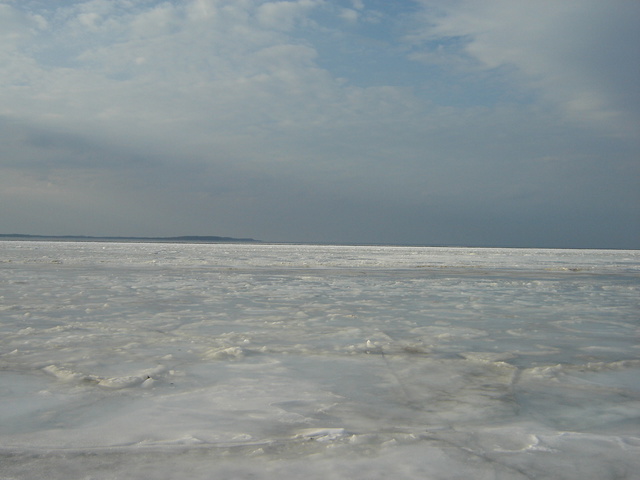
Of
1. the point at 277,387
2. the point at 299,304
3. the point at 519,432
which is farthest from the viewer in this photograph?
the point at 299,304

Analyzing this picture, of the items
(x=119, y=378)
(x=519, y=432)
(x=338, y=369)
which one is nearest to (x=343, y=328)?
(x=338, y=369)

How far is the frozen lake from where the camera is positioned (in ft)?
7.02

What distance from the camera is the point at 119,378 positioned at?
346cm

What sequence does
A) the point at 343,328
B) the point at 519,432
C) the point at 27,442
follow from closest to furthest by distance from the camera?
the point at 27,442 < the point at 519,432 < the point at 343,328

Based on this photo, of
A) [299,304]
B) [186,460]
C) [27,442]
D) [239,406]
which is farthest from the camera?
[299,304]

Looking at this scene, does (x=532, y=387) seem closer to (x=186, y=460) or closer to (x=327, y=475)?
(x=327, y=475)

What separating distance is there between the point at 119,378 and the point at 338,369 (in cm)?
156

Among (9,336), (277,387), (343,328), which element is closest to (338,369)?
(277,387)

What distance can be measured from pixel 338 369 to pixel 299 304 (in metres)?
3.81

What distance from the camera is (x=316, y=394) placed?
317 centimetres

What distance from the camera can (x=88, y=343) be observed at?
4.62 meters

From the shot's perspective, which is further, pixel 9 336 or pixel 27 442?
pixel 9 336

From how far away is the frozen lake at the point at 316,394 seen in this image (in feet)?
7.02

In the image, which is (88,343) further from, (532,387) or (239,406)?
(532,387)
